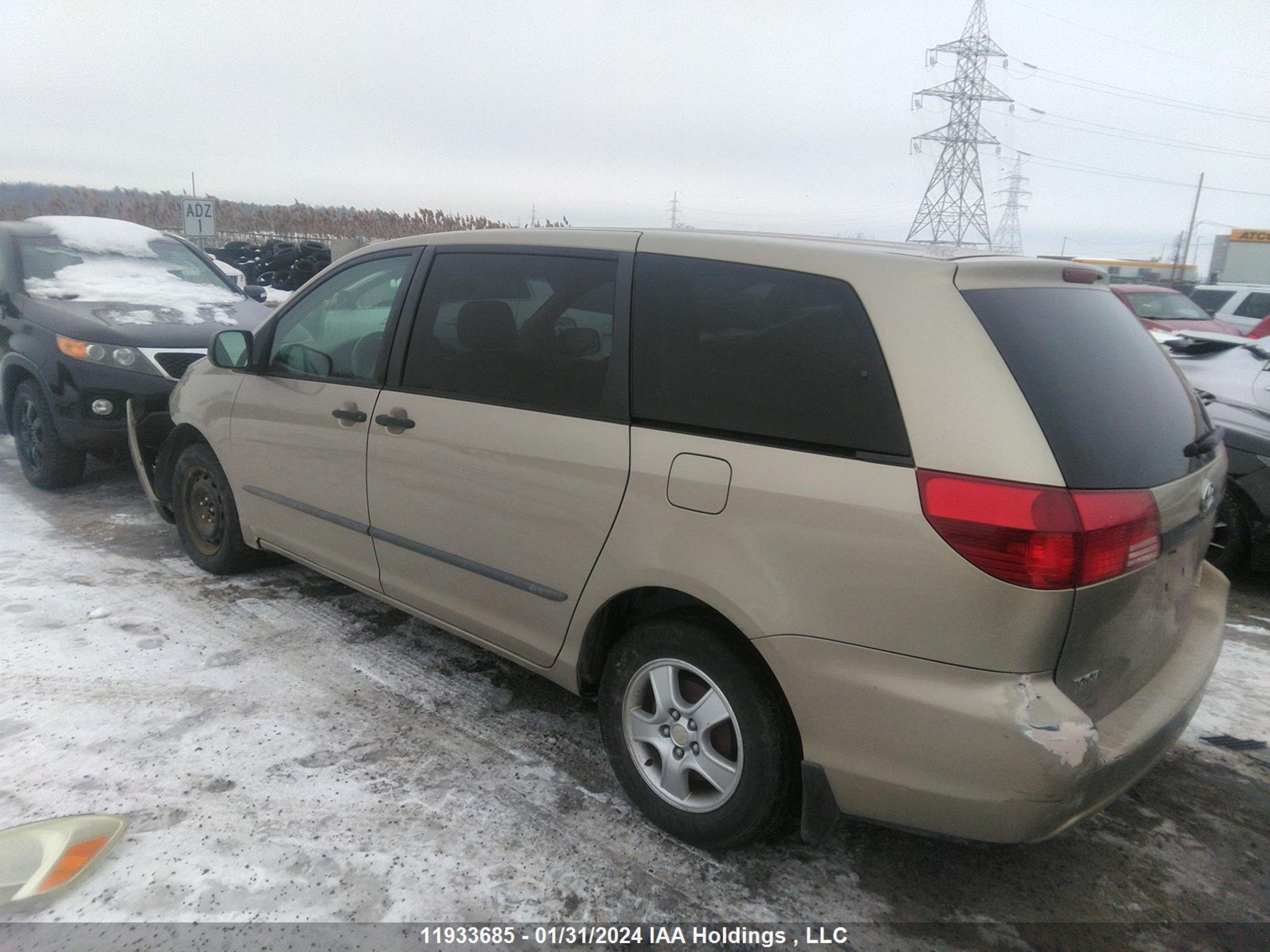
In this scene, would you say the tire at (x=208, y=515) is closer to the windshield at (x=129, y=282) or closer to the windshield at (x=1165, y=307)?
the windshield at (x=129, y=282)

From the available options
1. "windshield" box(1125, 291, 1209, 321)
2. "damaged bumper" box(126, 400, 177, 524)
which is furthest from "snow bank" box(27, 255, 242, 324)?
"windshield" box(1125, 291, 1209, 321)

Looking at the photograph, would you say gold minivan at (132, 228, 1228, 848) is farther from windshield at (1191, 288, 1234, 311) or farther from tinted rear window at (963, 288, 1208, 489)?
windshield at (1191, 288, 1234, 311)

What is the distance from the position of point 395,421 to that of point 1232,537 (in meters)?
4.61

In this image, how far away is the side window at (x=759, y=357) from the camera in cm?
220

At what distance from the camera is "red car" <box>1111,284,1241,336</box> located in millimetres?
11750

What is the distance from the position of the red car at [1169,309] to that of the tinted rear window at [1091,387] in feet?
34.7

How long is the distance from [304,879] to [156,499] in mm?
3279

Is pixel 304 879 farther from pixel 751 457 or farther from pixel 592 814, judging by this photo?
pixel 751 457

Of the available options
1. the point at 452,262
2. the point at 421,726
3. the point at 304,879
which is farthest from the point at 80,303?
the point at 304,879

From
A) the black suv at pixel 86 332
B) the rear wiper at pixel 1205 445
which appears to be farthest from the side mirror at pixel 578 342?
the black suv at pixel 86 332

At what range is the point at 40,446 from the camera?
5.98 m

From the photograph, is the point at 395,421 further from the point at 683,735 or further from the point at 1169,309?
the point at 1169,309

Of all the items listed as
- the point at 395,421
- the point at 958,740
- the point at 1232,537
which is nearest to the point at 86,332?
the point at 395,421

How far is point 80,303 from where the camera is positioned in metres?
6.04
